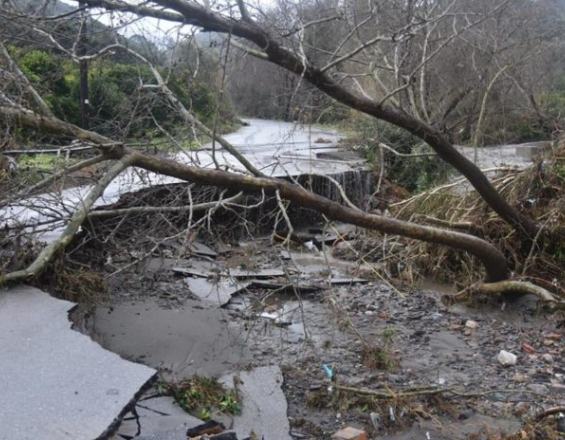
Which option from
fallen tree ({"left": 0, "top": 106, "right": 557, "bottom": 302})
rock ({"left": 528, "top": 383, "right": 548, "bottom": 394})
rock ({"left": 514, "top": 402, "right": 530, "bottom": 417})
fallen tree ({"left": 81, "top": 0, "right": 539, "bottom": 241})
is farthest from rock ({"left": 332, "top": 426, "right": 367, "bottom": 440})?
fallen tree ({"left": 81, "top": 0, "right": 539, "bottom": 241})

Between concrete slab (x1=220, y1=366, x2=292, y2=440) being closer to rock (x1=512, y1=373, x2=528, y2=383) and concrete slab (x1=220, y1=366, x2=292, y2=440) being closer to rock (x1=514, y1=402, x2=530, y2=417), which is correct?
rock (x1=514, y1=402, x2=530, y2=417)

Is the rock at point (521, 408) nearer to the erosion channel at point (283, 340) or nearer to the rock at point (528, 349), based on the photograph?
the erosion channel at point (283, 340)

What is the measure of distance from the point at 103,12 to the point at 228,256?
4.08 m

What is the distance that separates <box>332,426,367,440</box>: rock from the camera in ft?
13.3

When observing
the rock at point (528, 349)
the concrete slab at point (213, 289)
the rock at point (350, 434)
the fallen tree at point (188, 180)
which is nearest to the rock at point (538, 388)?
the rock at point (528, 349)

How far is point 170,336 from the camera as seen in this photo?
18.7 ft

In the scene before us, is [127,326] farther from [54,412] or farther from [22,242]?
[54,412]

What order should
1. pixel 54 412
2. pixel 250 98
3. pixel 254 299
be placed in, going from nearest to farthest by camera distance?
pixel 54 412, pixel 254 299, pixel 250 98

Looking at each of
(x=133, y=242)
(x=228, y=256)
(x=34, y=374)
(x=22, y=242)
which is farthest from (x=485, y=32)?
(x=34, y=374)

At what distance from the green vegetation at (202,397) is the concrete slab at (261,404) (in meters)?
0.09

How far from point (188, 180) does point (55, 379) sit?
2048 millimetres

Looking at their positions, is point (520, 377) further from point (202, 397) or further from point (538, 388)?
point (202, 397)

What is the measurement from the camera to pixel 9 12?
201 inches

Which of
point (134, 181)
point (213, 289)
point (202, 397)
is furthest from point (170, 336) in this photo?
point (134, 181)
